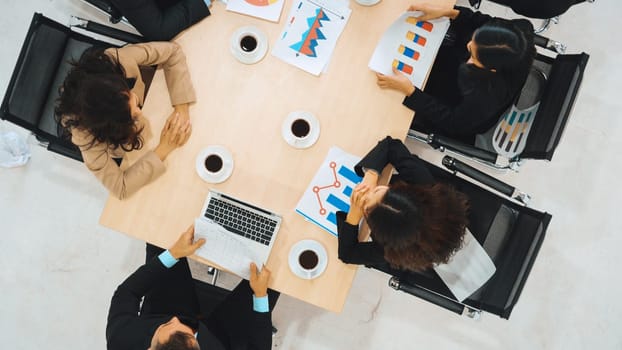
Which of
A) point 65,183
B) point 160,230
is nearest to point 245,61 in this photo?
point 160,230

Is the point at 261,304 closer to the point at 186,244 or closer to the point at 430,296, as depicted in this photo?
the point at 186,244

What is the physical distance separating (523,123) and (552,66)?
22 cm

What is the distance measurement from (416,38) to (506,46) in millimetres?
310

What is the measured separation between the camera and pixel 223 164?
1679 millimetres

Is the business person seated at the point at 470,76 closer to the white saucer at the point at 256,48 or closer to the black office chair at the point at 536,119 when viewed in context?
the black office chair at the point at 536,119

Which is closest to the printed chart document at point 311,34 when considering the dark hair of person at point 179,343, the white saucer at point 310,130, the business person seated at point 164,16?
the white saucer at point 310,130

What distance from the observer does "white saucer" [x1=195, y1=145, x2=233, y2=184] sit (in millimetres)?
1675

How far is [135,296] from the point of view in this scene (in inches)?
69.0

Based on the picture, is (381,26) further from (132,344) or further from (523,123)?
(132,344)

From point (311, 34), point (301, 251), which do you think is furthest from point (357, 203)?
point (311, 34)

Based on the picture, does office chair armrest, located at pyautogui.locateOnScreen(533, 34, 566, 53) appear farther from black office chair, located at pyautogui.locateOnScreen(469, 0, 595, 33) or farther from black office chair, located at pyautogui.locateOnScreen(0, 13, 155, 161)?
black office chair, located at pyautogui.locateOnScreen(0, 13, 155, 161)

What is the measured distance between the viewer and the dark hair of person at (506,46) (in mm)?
1572

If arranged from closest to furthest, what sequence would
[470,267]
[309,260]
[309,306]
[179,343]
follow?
[179,343] → [309,260] → [470,267] → [309,306]

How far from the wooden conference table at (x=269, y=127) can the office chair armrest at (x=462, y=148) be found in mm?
204
